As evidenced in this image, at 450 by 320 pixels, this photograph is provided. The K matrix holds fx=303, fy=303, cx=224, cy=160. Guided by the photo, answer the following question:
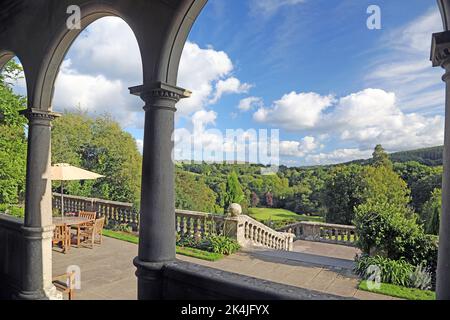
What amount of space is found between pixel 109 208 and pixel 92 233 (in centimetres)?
310

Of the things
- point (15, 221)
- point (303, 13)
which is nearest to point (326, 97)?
point (303, 13)

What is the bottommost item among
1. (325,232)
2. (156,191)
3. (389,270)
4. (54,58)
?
(325,232)

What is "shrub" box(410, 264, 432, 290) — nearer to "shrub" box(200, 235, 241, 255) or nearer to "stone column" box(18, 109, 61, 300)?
"shrub" box(200, 235, 241, 255)

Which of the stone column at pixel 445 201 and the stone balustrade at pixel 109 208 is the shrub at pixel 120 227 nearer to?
the stone balustrade at pixel 109 208

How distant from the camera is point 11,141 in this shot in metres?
8.71

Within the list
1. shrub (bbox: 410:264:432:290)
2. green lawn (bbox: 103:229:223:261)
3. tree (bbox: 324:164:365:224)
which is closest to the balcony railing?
green lawn (bbox: 103:229:223:261)

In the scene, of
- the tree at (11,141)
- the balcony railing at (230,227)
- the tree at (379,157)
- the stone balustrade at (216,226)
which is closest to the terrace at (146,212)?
the stone balustrade at (216,226)

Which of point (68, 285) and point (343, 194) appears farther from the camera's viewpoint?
point (343, 194)

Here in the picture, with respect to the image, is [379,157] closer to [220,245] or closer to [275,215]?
[275,215]

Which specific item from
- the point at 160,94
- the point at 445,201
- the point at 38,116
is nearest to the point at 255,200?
the point at 38,116

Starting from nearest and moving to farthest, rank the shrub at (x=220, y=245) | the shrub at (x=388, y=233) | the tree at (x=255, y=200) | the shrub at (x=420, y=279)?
1. the shrub at (x=420, y=279)
2. the shrub at (x=388, y=233)
3. the shrub at (x=220, y=245)
4. the tree at (x=255, y=200)

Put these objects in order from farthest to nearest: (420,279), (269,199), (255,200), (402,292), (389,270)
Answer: (269,199) < (255,200) < (389,270) < (420,279) < (402,292)

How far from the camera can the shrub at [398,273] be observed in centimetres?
589
